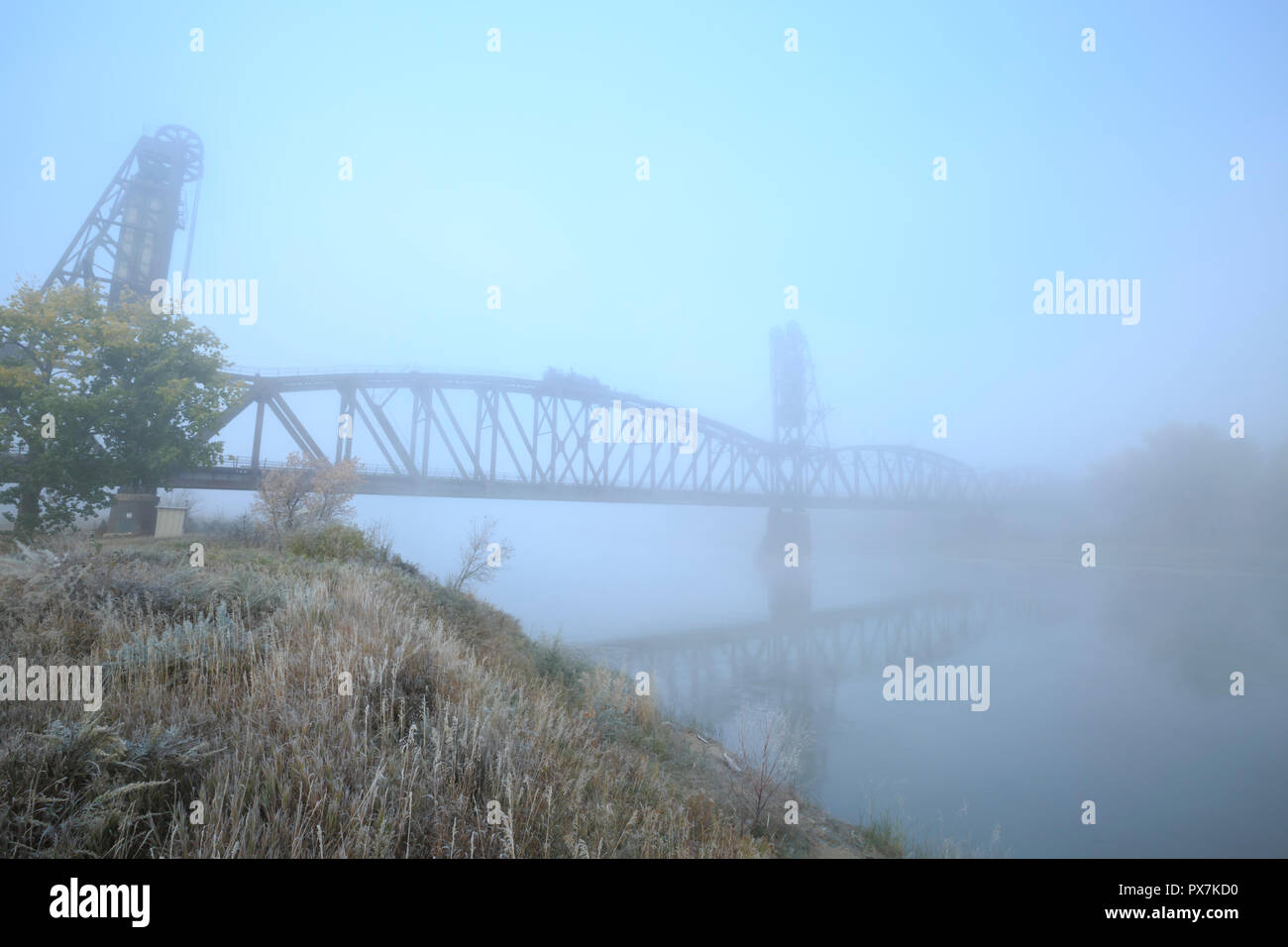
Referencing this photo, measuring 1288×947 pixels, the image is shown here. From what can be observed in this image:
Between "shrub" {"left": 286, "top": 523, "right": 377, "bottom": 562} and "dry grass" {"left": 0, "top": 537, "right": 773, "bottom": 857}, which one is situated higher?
"shrub" {"left": 286, "top": 523, "right": 377, "bottom": 562}

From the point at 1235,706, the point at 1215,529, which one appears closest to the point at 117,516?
the point at 1235,706

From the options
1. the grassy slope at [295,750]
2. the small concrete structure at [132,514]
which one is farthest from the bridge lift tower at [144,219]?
the grassy slope at [295,750]

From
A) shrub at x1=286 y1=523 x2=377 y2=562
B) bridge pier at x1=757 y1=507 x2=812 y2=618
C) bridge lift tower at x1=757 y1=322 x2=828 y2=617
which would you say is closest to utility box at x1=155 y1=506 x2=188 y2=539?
shrub at x1=286 y1=523 x2=377 y2=562

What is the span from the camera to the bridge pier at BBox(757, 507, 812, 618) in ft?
144

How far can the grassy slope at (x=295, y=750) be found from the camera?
297 centimetres

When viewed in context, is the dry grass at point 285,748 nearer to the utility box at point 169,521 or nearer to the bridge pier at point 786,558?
the utility box at point 169,521

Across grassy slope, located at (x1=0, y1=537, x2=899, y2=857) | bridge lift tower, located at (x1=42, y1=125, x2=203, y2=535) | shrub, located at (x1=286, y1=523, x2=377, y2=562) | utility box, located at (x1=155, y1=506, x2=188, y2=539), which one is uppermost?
bridge lift tower, located at (x1=42, y1=125, x2=203, y2=535)

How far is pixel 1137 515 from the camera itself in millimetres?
71250

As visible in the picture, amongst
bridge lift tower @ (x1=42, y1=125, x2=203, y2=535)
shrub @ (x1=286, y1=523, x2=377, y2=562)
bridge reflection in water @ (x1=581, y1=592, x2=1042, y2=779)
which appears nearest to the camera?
shrub @ (x1=286, y1=523, x2=377, y2=562)

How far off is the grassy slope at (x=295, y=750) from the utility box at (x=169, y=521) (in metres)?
14.5

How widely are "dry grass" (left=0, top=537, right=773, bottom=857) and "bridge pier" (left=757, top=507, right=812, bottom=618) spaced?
35.9 metres

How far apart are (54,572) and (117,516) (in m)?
18.1

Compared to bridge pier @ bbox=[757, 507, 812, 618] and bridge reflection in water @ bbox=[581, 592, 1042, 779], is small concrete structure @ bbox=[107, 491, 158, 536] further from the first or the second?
bridge pier @ bbox=[757, 507, 812, 618]

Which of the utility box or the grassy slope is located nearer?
the grassy slope
